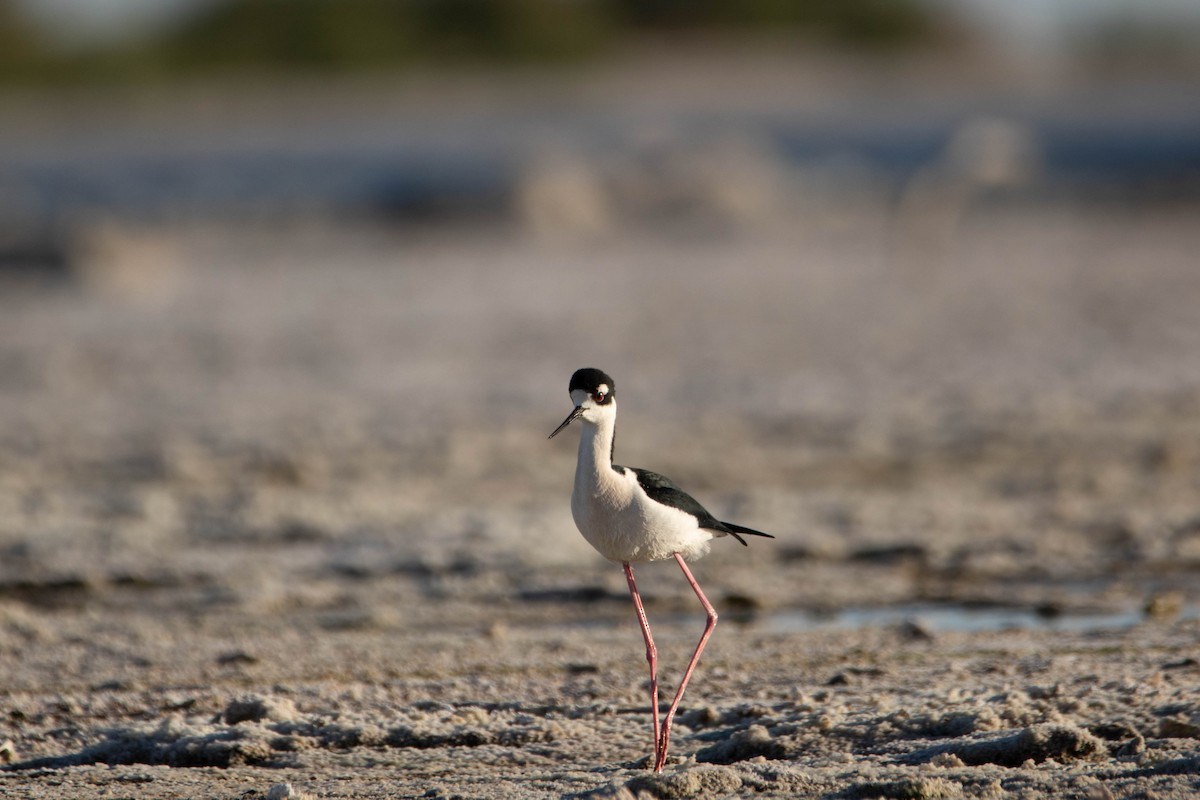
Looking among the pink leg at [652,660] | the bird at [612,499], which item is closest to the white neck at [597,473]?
the bird at [612,499]

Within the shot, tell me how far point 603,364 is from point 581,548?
177 inches

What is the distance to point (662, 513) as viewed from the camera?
159 inches

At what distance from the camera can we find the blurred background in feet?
20.5

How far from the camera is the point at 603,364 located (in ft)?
35.6

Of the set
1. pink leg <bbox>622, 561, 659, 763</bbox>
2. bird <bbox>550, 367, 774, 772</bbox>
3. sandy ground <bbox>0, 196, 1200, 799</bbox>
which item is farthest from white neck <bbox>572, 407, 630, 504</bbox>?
sandy ground <bbox>0, 196, 1200, 799</bbox>

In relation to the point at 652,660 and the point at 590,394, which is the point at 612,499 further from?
the point at 652,660

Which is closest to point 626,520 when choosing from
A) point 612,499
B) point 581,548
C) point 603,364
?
point 612,499

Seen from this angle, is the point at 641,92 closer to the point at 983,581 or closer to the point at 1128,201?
the point at 1128,201

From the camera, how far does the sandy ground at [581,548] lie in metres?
4.06

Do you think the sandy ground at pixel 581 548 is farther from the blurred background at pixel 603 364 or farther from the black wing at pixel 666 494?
the black wing at pixel 666 494

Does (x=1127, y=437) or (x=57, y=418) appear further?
(x=57, y=418)

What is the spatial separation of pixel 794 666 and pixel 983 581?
128 cm

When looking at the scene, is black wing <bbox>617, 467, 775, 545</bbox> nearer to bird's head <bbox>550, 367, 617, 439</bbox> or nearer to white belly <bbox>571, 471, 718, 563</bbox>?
white belly <bbox>571, 471, 718, 563</bbox>

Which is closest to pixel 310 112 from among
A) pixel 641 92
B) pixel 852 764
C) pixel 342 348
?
pixel 641 92
